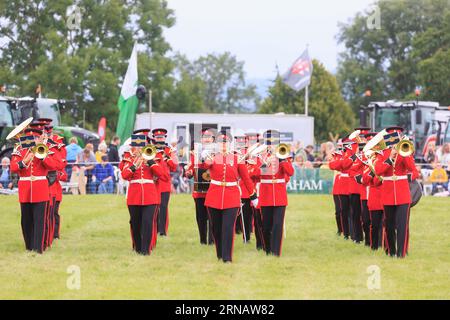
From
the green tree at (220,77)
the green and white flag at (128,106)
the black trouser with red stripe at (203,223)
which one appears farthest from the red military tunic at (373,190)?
the green tree at (220,77)

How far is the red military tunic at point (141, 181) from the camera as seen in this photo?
43.8ft

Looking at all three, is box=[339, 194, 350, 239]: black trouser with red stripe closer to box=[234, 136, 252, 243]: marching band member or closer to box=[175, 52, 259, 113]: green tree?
box=[234, 136, 252, 243]: marching band member

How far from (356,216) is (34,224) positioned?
491cm

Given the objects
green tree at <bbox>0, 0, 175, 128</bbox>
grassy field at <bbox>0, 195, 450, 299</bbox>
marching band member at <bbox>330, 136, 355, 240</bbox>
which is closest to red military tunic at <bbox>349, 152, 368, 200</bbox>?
marching band member at <bbox>330, 136, 355, 240</bbox>

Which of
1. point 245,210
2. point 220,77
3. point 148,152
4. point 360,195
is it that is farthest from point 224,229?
point 220,77

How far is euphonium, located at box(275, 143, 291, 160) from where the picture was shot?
43.4 feet

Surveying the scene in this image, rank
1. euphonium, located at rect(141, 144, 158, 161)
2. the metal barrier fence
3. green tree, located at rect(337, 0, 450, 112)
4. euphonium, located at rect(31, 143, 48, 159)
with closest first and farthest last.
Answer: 1. euphonium, located at rect(141, 144, 158, 161)
2. euphonium, located at rect(31, 143, 48, 159)
3. the metal barrier fence
4. green tree, located at rect(337, 0, 450, 112)

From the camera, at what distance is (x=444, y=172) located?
84.9ft

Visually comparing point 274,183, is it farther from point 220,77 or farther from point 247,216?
point 220,77

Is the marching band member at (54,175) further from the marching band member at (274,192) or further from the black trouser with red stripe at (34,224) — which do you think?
the marching band member at (274,192)

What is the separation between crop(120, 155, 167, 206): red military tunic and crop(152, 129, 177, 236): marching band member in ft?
0.62

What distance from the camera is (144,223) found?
13.5 metres

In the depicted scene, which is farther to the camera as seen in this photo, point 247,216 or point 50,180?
point 247,216

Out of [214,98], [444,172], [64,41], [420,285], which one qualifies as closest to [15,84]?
[64,41]
